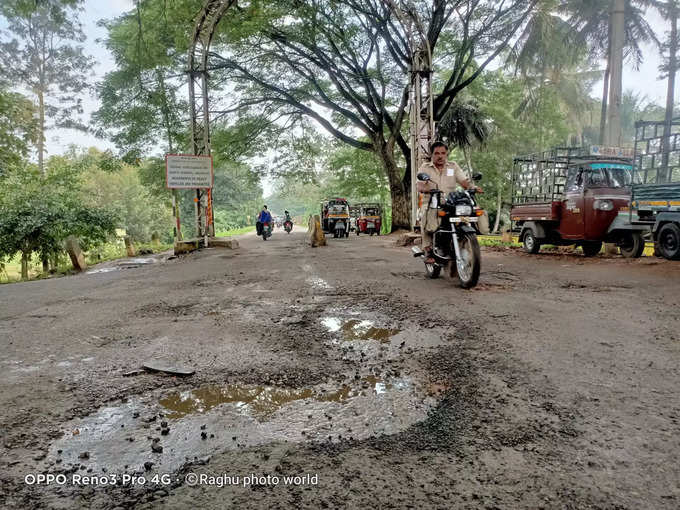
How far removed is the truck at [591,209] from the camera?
30.6ft

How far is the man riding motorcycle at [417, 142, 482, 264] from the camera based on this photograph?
580 centimetres

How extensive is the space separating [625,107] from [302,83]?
1929 inches

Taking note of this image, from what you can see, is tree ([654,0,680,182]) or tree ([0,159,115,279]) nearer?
tree ([0,159,115,279])

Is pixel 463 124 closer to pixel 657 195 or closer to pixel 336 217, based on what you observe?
pixel 336 217

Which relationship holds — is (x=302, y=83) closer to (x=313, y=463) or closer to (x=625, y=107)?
(x=313, y=463)

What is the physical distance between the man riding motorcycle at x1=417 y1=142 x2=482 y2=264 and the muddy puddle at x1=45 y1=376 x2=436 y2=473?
3798 mm

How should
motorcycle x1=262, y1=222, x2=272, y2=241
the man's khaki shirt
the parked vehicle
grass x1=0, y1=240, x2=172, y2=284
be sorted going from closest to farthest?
1. the man's khaki shirt
2. grass x1=0, y1=240, x2=172, y2=284
3. motorcycle x1=262, y1=222, x2=272, y2=241
4. the parked vehicle

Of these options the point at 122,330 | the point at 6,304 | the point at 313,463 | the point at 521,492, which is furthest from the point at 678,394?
the point at 6,304

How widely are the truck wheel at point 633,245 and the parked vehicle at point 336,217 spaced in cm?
1453

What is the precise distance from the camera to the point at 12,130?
18672 millimetres

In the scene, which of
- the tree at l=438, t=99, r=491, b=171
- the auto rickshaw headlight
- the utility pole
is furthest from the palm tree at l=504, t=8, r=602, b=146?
the auto rickshaw headlight

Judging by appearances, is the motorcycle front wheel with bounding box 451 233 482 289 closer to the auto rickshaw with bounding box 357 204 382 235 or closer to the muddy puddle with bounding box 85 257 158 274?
the muddy puddle with bounding box 85 257 158 274

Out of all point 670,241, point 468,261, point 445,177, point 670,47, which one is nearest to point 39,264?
point 445,177

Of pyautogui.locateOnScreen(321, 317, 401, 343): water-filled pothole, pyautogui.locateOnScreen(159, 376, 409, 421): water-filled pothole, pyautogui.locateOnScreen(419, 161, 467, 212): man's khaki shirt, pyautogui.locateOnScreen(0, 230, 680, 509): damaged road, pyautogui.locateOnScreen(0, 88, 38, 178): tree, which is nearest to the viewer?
pyautogui.locateOnScreen(0, 230, 680, 509): damaged road
